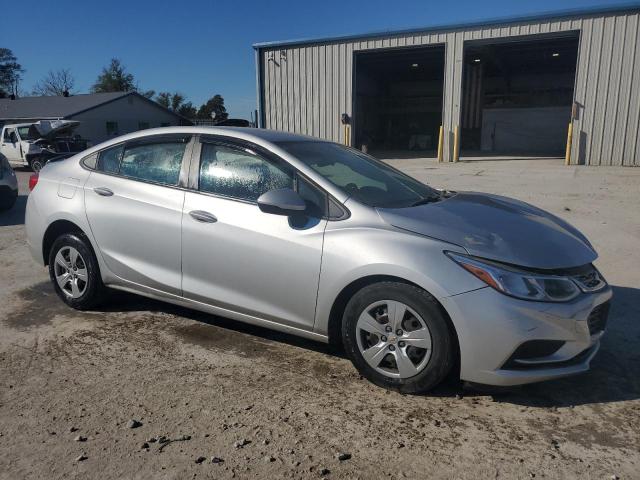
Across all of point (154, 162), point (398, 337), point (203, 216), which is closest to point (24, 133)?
point (154, 162)

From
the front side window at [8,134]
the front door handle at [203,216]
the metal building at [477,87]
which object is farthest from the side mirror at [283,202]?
the front side window at [8,134]

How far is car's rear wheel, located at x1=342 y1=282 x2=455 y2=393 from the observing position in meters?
2.93

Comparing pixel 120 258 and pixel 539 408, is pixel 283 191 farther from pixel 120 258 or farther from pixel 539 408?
pixel 539 408

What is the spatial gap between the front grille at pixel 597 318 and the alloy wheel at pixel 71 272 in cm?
379

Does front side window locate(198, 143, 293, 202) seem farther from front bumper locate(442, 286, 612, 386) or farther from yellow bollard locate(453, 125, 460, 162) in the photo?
yellow bollard locate(453, 125, 460, 162)

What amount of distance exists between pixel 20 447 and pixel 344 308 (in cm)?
189

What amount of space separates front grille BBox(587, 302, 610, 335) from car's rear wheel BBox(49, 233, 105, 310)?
367 centimetres

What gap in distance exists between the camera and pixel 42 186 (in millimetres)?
4641

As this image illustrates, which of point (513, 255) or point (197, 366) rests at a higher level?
point (513, 255)

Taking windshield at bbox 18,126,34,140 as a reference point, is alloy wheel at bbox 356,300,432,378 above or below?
below

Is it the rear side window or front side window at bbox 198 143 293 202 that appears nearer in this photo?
front side window at bbox 198 143 293 202

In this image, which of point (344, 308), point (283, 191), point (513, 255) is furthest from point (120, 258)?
point (513, 255)

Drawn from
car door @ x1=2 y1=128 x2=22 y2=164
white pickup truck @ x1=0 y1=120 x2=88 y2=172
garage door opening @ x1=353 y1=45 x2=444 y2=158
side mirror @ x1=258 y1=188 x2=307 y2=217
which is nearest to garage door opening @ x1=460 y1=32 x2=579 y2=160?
garage door opening @ x1=353 y1=45 x2=444 y2=158

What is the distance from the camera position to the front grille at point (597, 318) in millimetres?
3011
